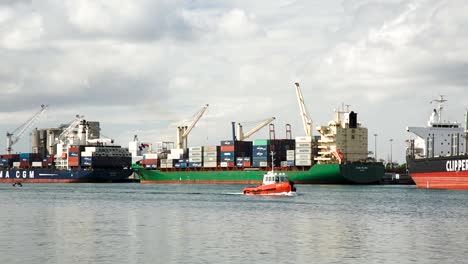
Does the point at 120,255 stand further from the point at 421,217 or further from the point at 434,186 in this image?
the point at 434,186

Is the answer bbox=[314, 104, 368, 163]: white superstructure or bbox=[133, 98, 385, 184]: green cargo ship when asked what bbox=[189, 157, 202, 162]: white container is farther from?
bbox=[314, 104, 368, 163]: white superstructure

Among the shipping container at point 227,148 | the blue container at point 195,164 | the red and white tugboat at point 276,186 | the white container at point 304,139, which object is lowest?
the red and white tugboat at point 276,186

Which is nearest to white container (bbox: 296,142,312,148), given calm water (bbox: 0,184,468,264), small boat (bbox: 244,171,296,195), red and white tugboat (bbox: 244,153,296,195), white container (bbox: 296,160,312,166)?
white container (bbox: 296,160,312,166)

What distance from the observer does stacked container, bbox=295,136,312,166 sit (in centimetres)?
15850

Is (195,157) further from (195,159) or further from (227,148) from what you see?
(227,148)

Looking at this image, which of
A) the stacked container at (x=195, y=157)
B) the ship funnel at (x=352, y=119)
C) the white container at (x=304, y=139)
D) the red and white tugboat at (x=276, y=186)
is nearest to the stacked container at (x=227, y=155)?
the stacked container at (x=195, y=157)

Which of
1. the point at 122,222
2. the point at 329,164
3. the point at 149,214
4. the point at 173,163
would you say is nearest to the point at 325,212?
the point at 149,214

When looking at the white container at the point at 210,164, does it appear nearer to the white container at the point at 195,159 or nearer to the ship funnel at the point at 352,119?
the white container at the point at 195,159

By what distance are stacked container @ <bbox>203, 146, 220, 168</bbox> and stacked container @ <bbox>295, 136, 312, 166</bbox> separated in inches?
959

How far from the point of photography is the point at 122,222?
199 ft

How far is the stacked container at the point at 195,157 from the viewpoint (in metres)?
184

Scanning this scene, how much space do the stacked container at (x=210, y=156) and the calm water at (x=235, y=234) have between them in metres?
100

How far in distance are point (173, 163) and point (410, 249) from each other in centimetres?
15326

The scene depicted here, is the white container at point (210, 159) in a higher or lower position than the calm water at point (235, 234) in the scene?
higher
